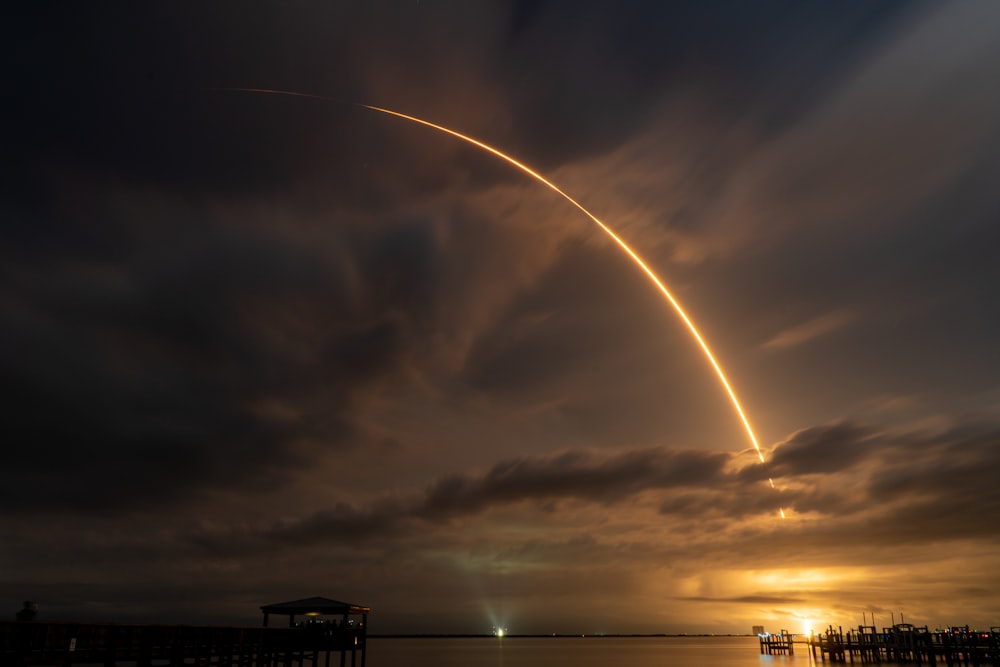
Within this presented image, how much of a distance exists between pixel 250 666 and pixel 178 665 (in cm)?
1039

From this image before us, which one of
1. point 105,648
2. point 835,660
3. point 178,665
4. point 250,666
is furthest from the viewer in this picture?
point 835,660

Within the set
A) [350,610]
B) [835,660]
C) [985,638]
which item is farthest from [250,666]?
[835,660]

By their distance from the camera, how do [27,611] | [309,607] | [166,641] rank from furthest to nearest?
[309,607], [166,641], [27,611]

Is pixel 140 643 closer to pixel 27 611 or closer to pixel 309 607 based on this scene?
pixel 27 611

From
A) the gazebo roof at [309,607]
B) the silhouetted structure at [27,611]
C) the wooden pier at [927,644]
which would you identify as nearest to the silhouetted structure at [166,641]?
the gazebo roof at [309,607]

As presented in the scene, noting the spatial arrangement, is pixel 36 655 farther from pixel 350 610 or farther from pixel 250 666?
pixel 350 610

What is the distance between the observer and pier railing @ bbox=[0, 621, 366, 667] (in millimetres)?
24953

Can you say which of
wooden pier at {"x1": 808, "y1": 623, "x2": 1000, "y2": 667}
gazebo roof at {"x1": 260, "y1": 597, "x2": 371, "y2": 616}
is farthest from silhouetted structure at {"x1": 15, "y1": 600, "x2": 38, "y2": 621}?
wooden pier at {"x1": 808, "y1": 623, "x2": 1000, "y2": 667}

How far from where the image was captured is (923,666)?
108812 millimetres

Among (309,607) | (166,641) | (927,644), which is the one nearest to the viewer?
(166,641)

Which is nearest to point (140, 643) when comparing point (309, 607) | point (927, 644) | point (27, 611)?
point (27, 611)

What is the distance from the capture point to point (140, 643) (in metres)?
32.2

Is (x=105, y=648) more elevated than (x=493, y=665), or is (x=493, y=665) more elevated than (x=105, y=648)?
(x=105, y=648)

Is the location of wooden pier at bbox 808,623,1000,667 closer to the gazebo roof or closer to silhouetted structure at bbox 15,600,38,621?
the gazebo roof
